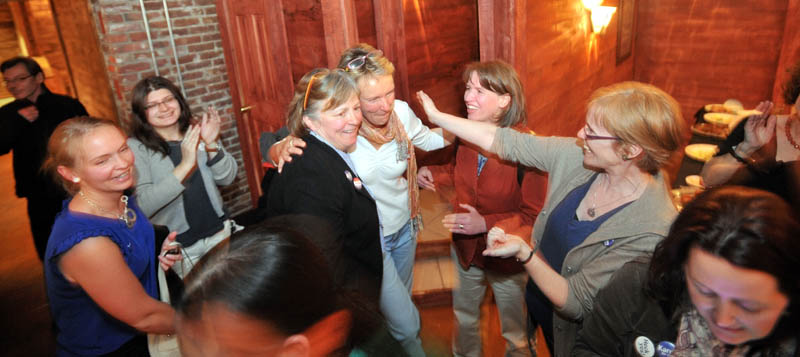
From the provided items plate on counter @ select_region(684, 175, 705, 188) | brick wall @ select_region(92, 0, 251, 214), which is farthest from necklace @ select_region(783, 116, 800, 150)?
brick wall @ select_region(92, 0, 251, 214)

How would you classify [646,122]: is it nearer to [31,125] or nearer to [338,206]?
[338,206]

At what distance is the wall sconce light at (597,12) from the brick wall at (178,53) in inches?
158

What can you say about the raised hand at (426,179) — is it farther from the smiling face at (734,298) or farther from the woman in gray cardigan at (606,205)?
the smiling face at (734,298)

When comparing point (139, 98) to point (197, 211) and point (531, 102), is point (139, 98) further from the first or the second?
point (531, 102)

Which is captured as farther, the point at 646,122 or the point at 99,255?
the point at 99,255

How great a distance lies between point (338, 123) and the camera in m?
2.33

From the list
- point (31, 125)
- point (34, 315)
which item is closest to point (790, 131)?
point (31, 125)

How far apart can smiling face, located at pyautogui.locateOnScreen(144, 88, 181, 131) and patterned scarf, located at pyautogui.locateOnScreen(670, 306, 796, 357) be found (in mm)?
2956

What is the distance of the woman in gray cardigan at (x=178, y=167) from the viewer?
2932mm

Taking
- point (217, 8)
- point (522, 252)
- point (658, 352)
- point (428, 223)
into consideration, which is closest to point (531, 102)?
point (428, 223)

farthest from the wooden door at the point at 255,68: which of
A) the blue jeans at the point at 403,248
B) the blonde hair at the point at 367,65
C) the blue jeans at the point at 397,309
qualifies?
the blue jeans at the point at 397,309

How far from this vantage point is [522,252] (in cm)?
191

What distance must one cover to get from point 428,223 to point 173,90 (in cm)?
250

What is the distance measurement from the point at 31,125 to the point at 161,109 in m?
1.44
